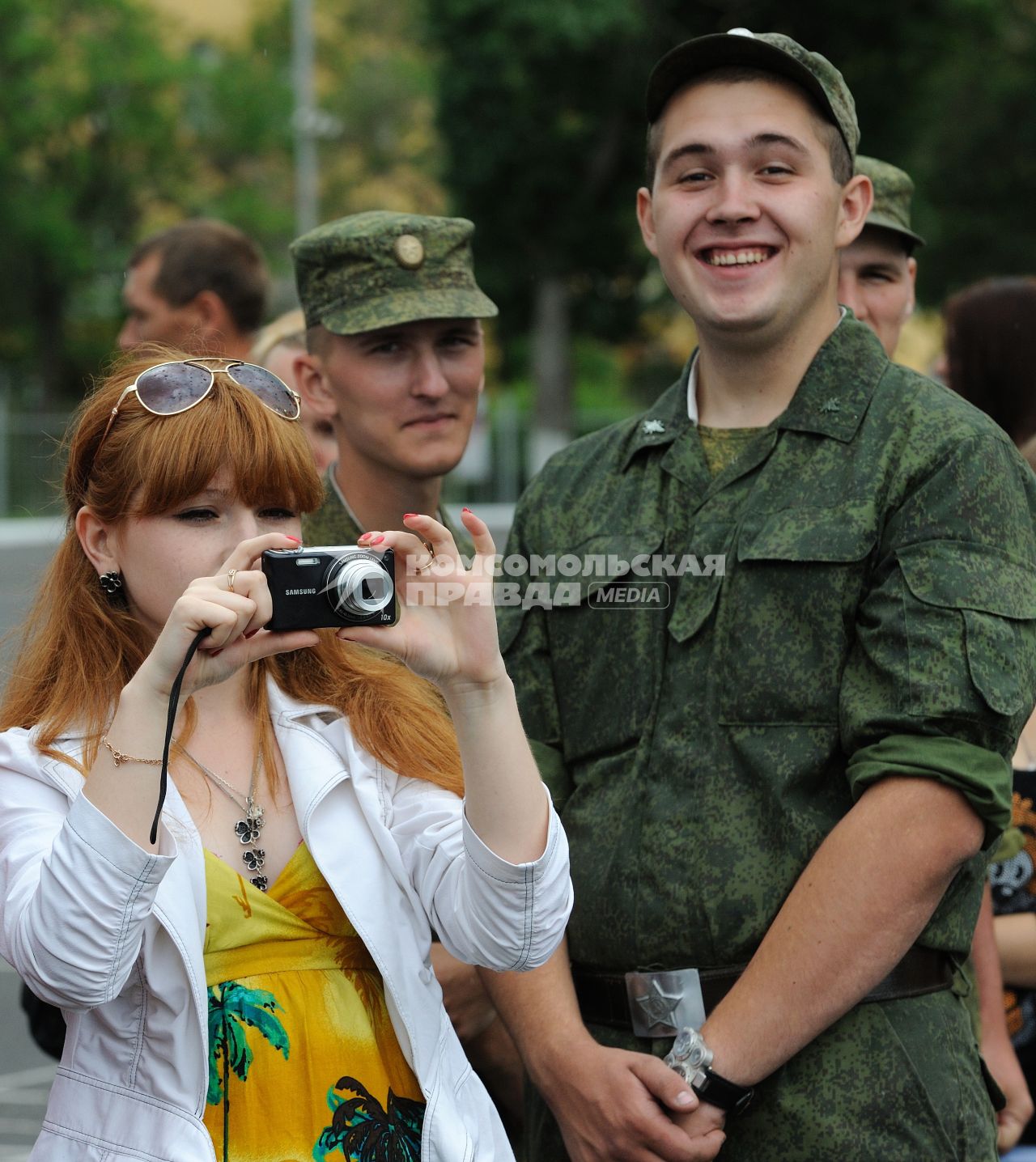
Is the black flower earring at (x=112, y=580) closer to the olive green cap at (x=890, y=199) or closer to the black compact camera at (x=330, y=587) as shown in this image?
the black compact camera at (x=330, y=587)

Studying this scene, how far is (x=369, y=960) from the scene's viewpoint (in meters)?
2.47

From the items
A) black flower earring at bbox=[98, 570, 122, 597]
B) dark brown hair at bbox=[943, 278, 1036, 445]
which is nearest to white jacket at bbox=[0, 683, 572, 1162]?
black flower earring at bbox=[98, 570, 122, 597]

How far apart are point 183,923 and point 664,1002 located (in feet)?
3.05

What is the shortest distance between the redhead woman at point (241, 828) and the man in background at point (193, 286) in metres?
2.80

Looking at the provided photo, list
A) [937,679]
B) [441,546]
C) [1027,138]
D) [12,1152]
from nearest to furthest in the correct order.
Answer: [441,546] → [937,679] → [12,1152] → [1027,138]

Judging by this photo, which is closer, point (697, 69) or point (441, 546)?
point (441, 546)

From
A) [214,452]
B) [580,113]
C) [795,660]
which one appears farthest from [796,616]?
[580,113]

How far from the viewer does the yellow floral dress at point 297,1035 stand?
91.4 inches

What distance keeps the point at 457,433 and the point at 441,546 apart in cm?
162

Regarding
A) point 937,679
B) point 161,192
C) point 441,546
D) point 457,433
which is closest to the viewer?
point 441,546

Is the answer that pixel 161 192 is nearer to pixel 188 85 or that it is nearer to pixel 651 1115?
pixel 188 85

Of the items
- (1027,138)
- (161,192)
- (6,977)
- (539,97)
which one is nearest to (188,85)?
(161,192)

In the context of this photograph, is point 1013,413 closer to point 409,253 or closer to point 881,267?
point 881,267

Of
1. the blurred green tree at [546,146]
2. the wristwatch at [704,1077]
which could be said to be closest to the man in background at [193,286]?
the wristwatch at [704,1077]
